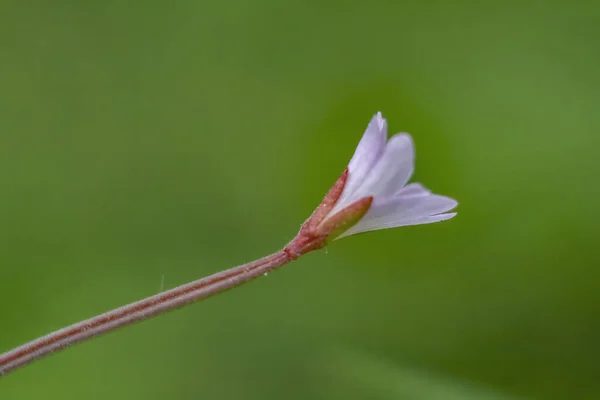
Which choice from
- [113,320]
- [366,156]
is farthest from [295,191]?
[113,320]

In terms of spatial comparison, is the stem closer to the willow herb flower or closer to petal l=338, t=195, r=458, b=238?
the willow herb flower

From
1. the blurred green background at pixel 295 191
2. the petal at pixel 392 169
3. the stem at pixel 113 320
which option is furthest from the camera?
the blurred green background at pixel 295 191

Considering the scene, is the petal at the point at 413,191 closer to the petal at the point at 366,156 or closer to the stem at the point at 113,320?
the petal at the point at 366,156

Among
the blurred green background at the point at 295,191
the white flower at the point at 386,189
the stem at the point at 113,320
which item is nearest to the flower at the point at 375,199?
the white flower at the point at 386,189

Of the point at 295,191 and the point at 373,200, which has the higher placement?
the point at 295,191

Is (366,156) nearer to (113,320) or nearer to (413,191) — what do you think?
(413,191)

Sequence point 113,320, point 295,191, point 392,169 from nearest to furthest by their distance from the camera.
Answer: point 113,320 → point 392,169 → point 295,191
